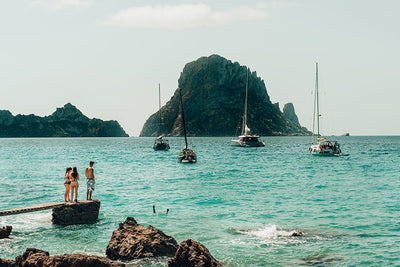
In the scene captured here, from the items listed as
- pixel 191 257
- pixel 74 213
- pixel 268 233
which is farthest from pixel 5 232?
pixel 268 233

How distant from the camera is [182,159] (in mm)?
70938

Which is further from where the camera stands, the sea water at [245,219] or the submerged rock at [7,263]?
the sea water at [245,219]

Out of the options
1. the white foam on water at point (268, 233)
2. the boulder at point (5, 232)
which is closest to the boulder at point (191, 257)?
the white foam on water at point (268, 233)

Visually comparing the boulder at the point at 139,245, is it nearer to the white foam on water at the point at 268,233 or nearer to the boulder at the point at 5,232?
the white foam on water at the point at 268,233

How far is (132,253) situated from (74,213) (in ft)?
24.6

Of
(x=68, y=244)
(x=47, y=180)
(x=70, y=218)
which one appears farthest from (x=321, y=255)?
(x=47, y=180)

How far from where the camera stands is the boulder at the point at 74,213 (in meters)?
20.7

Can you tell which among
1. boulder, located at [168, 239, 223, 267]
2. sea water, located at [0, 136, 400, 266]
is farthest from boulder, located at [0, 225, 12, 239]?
boulder, located at [168, 239, 223, 267]

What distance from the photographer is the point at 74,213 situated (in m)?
20.8

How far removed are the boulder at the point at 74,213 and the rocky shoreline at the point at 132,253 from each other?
5325 mm

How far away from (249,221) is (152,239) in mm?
8443

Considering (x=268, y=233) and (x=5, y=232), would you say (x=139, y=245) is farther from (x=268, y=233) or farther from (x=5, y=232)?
(x=5, y=232)

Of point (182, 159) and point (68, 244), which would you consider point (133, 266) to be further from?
point (182, 159)

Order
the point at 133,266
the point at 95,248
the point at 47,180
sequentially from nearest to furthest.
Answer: the point at 133,266, the point at 95,248, the point at 47,180
